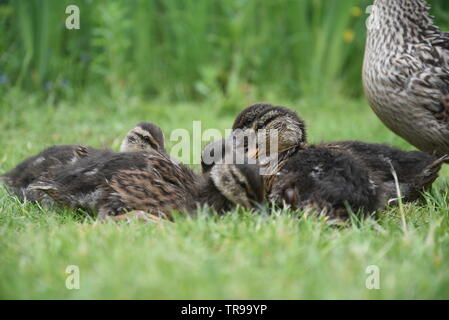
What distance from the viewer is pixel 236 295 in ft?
8.04

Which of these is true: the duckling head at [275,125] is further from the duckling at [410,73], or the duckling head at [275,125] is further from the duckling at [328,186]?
the duckling at [410,73]

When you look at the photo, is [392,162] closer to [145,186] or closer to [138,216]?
[145,186]

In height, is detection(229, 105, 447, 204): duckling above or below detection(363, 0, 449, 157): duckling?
below

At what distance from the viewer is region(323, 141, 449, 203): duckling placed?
460 cm

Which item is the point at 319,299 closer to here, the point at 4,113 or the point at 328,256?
the point at 328,256

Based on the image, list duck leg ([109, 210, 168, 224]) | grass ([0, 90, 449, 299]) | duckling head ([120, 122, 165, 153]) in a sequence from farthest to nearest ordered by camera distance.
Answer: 1. duckling head ([120, 122, 165, 153])
2. duck leg ([109, 210, 168, 224])
3. grass ([0, 90, 449, 299])

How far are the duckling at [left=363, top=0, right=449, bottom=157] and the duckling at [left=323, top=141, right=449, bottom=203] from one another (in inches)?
13.9

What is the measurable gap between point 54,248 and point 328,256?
4.50ft

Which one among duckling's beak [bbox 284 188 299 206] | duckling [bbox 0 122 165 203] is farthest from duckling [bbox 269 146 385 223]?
duckling [bbox 0 122 165 203]

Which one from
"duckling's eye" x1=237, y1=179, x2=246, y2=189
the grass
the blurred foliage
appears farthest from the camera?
the blurred foliage

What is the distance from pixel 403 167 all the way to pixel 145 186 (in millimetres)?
2065

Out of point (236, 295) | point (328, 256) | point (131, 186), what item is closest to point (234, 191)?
point (131, 186)

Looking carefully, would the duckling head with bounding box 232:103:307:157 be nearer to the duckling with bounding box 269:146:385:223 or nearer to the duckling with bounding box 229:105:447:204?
the duckling with bounding box 229:105:447:204

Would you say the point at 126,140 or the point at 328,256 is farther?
the point at 126,140
